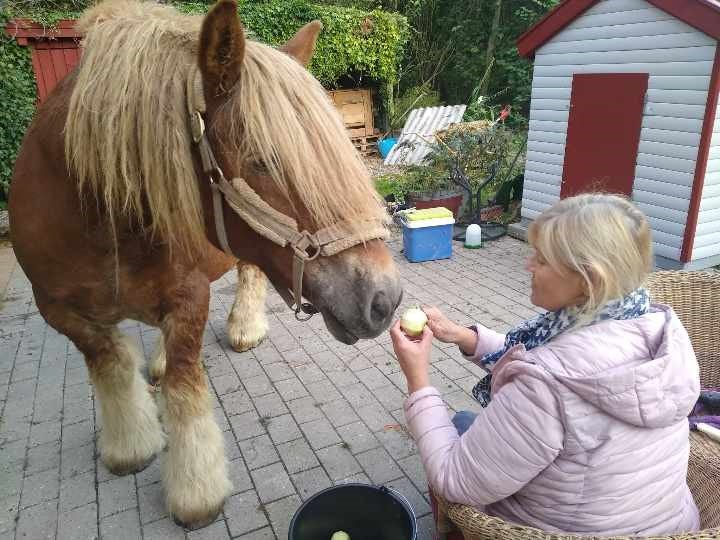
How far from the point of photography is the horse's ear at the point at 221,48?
1266 millimetres

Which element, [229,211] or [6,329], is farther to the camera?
[6,329]

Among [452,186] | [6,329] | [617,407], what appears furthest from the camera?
[452,186]

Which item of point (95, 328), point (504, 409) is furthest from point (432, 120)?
point (504, 409)

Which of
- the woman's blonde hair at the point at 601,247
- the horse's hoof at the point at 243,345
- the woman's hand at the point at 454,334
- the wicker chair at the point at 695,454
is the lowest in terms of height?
the horse's hoof at the point at 243,345

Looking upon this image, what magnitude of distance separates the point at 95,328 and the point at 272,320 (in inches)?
81.3

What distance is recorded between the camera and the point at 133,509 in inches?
91.4

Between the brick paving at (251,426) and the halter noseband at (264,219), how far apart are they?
1393mm

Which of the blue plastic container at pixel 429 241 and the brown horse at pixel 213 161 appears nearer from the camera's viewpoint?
the brown horse at pixel 213 161

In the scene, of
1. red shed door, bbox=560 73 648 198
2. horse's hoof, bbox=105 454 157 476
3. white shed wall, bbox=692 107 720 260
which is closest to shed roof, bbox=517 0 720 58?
red shed door, bbox=560 73 648 198

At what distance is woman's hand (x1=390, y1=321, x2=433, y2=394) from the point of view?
57.3 inches

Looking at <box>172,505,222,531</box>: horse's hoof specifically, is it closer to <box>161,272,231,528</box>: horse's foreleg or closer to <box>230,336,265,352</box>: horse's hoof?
<box>161,272,231,528</box>: horse's foreleg

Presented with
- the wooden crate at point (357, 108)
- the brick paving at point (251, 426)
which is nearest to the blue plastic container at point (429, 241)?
the brick paving at point (251, 426)

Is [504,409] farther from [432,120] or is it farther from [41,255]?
[432,120]

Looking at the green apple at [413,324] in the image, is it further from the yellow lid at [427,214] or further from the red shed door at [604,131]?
the red shed door at [604,131]
